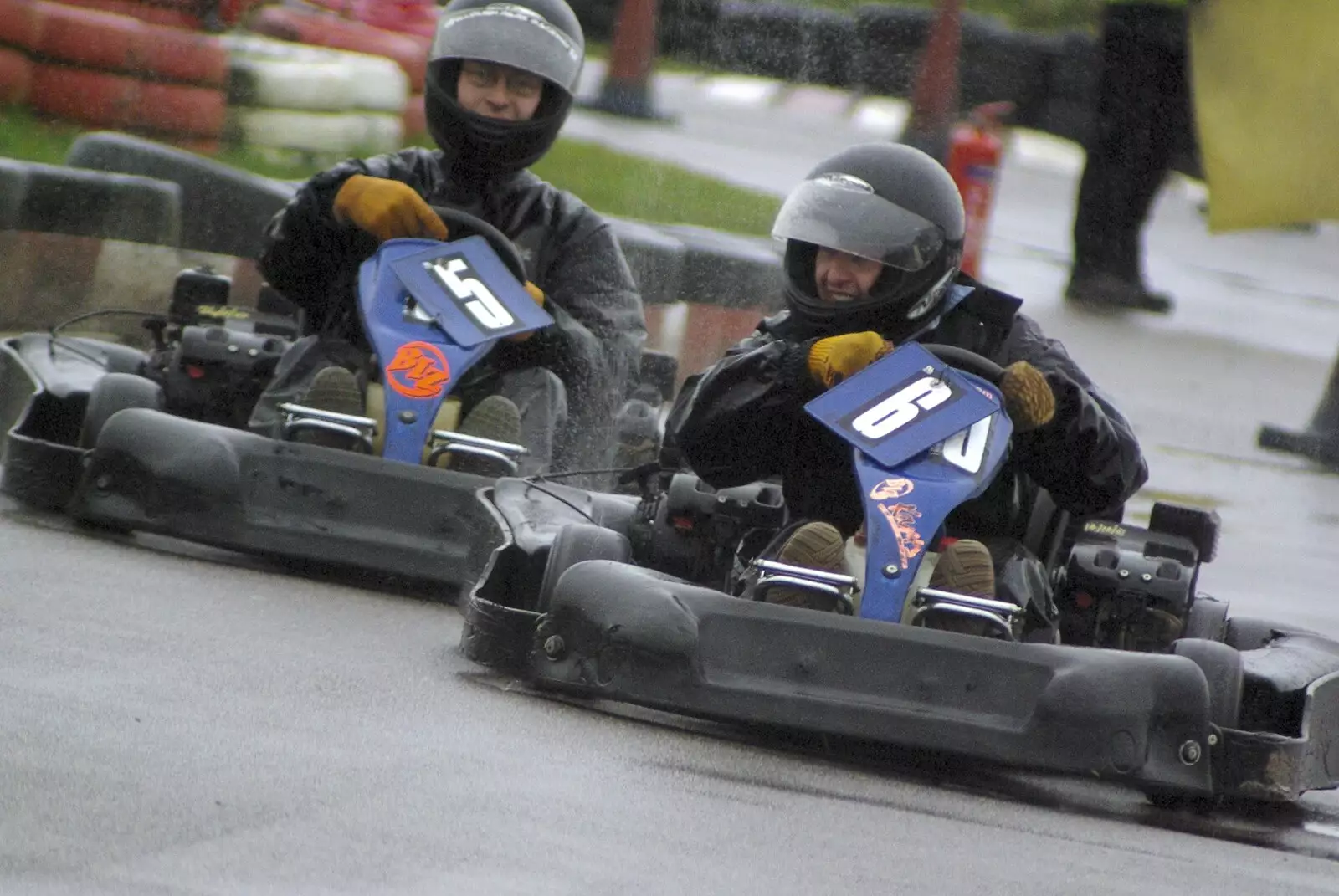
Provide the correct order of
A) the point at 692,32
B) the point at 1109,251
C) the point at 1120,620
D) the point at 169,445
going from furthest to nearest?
the point at 692,32, the point at 1109,251, the point at 169,445, the point at 1120,620

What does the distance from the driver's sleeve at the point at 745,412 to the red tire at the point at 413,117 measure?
28.8 feet

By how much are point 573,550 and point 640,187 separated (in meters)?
10.1

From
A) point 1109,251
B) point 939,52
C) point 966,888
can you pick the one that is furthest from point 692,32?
point 966,888

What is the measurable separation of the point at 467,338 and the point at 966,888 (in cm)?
277

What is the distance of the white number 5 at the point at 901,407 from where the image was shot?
495cm

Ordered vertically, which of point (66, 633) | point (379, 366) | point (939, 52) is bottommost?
point (66, 633)

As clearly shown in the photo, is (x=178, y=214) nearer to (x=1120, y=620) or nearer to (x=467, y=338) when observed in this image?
(x=467, y=338)

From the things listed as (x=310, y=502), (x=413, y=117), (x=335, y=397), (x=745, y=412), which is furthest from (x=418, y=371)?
(x=413, y=117)

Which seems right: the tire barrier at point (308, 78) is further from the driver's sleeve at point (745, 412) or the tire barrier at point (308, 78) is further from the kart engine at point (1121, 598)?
the kart engine at point (1121, 598)

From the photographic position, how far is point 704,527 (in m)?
5.50

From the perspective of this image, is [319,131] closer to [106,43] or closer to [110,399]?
[106,43]

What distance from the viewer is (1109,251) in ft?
53.3

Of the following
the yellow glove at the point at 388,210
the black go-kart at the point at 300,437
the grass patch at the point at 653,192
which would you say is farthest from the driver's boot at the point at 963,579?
the grass patch at the point at 653,192

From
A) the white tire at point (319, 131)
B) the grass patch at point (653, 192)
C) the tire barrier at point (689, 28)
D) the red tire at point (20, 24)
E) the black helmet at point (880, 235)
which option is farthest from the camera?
the tire barrier at point (689, 28)
